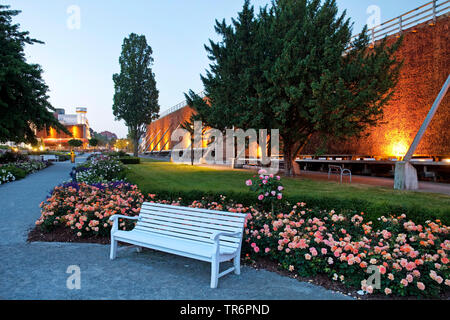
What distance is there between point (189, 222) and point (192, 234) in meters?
0.17

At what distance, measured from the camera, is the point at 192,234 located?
400cm

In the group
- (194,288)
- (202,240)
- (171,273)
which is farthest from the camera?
(202,240)

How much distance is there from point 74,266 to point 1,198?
6.76m

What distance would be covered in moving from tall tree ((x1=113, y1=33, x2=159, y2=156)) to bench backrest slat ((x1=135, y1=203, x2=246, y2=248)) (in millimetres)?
26562

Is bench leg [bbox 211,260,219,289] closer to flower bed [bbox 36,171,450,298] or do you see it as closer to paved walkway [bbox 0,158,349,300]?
paved walkway [bbox 0,158,349,300]

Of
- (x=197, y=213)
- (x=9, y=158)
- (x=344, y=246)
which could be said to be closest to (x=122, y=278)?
(x=197, y=213)

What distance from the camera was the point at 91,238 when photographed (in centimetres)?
502

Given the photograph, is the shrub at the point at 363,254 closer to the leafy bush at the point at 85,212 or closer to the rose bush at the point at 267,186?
the rose bush at the point at 267,186

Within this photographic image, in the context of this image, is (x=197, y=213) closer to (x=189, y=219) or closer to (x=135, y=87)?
(x=189, y=219)

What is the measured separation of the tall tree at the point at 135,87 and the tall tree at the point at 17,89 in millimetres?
11311
